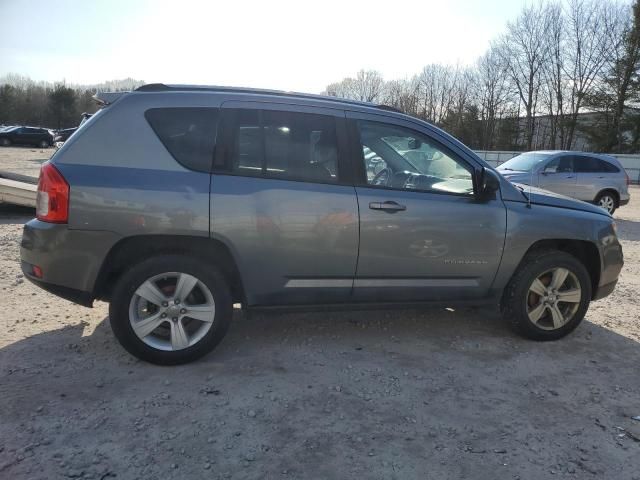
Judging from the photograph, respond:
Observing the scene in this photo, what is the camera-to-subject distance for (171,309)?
352 cm

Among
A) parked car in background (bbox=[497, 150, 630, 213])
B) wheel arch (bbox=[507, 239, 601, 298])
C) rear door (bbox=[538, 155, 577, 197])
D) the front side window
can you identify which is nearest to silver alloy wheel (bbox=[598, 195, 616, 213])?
parked car in background (bbox=[497, 150, 630, 213])

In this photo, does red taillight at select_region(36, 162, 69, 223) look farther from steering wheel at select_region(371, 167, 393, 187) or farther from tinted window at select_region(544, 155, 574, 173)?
tinted window at select_region(544, 155, 574, 173)

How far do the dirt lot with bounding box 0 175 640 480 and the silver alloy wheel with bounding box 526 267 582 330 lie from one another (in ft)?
0.73

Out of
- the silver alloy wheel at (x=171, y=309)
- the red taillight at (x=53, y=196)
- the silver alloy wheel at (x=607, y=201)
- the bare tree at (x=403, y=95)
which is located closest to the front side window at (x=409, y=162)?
the silver alloy wheel at (x=171, y=309)

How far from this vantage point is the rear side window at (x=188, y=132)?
3.47 meters

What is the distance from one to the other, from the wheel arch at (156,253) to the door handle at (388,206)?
110 cm

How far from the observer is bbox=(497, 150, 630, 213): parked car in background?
12.3 metres

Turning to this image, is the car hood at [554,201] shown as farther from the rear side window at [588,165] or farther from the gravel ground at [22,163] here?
the gravel ground at [22,163]

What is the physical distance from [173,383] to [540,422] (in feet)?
7.76

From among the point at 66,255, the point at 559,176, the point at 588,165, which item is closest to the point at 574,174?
the point at 559,176

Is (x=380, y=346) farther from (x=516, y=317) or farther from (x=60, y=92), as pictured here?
(x=60, y=92)

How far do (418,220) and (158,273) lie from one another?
1.94 metres

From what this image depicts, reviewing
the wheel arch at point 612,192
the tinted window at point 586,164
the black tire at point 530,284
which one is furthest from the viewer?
the wheel arch at point 612,192

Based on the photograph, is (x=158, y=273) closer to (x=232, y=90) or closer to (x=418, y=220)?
(x=232, y=90)
